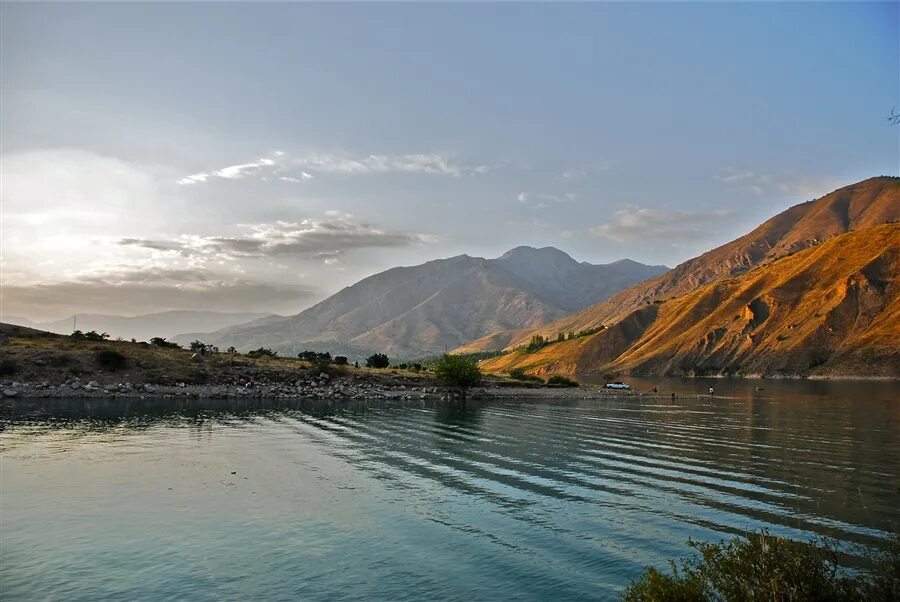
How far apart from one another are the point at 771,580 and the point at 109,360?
306 ft

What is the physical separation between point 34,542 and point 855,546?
2968cm

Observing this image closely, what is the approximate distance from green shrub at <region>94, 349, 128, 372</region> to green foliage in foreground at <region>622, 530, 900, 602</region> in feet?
296

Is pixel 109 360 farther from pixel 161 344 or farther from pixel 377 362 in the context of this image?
pixel 377 362

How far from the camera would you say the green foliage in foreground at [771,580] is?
36.7 ft

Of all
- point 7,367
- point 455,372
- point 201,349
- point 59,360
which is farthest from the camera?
point 455,372

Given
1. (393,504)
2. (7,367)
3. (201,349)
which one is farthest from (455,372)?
(393,504)

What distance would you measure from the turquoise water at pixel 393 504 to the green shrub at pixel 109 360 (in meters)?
28.8

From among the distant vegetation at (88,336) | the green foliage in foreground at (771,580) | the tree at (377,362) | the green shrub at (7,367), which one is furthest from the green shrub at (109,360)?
the green foliage in foreground at (771,580)

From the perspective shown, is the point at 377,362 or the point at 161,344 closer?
the point at 161,344

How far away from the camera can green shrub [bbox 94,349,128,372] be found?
278ft

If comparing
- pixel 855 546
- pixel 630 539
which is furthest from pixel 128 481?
pixel 855 546

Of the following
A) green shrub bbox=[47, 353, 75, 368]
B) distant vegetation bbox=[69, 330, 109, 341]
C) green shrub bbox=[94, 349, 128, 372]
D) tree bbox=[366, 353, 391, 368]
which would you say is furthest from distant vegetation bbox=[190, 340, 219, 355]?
tree bbox=[366, 353, 391, 368]

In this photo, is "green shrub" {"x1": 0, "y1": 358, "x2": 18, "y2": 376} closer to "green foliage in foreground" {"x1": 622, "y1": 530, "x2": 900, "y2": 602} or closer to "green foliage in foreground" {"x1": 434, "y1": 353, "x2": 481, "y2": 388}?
"green foliage in foreground" {"x1": 434, "y1": 353, "x2": 481, "y2": 388}

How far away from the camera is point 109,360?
85.2 m
